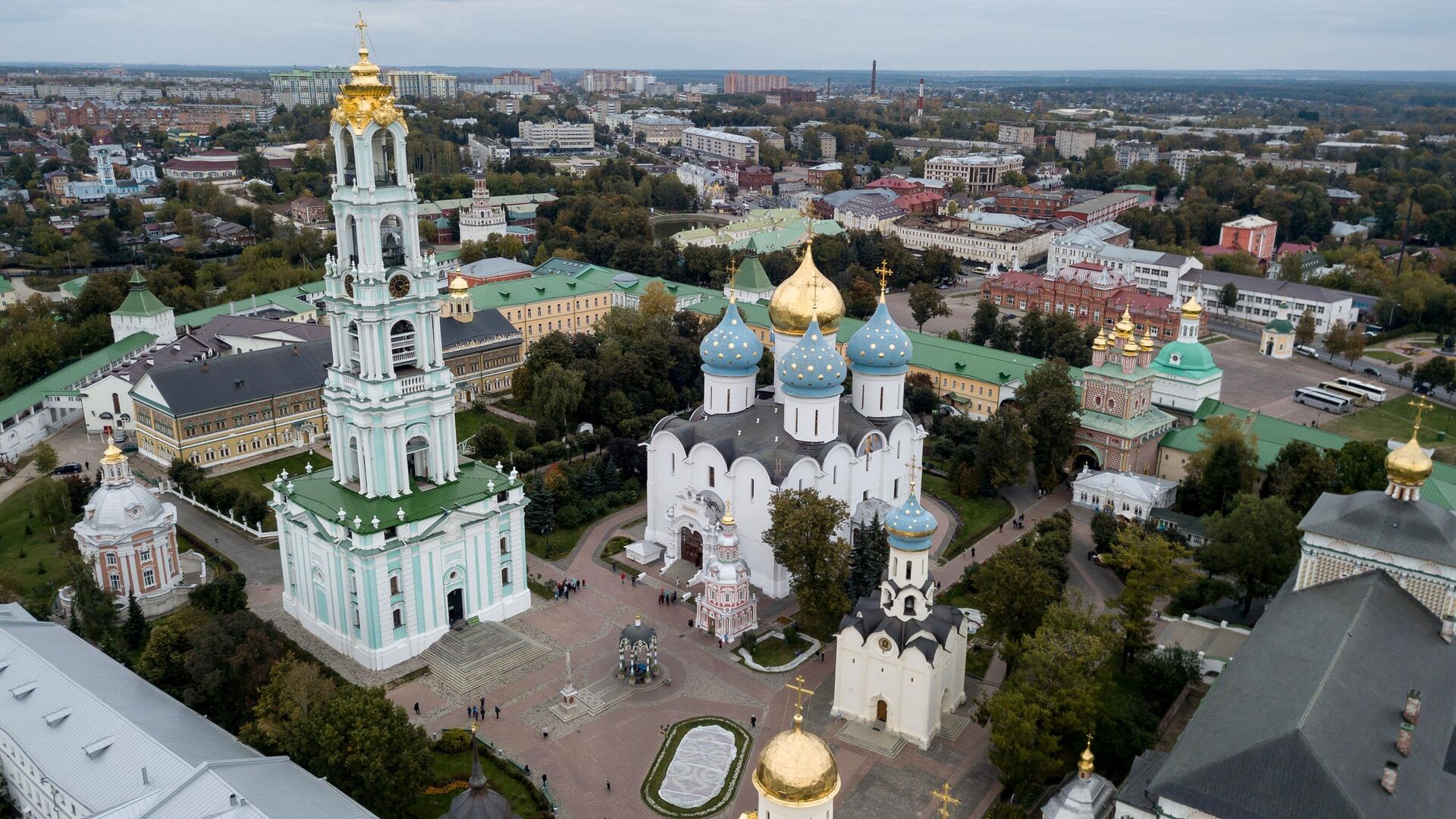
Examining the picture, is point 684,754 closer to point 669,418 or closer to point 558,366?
point 669,418

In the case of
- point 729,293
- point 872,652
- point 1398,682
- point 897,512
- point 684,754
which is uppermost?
point 729,293

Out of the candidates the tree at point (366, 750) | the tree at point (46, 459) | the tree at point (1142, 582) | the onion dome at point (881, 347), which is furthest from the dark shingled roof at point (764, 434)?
the tree at point (46, 459)

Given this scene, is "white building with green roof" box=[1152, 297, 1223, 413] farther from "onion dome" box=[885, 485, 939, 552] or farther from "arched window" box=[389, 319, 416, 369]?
"arched window" box=[389, 319, 416, 369]

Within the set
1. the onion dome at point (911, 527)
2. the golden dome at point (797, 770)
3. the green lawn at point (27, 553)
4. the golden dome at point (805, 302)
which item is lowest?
the green lawn at point (27, 553)

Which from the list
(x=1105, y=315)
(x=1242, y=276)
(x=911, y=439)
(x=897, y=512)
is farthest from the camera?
(x=1242, y=276)

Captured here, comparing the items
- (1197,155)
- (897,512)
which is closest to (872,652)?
(897,512)

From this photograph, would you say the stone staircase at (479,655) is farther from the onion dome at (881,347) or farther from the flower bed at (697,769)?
the onion dome at (881,347)

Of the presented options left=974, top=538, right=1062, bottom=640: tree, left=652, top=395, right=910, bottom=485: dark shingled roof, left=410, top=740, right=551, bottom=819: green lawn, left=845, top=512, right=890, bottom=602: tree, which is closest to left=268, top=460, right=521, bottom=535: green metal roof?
left=410, top=740, right=551, bottom=819: green lawn
